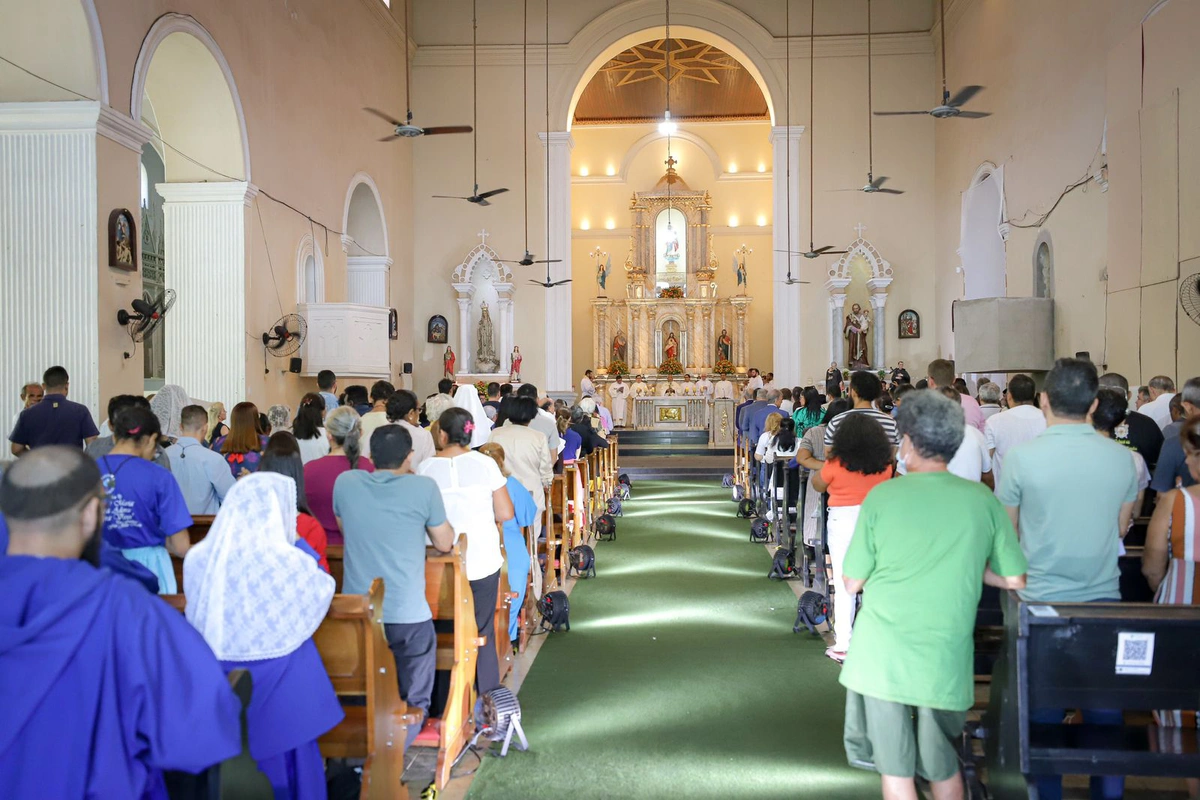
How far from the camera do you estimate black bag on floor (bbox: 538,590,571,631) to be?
21.4ft

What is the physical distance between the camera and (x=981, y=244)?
17875 mm

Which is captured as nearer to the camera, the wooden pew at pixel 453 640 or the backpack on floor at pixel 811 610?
the wooden pew at pixel 453 640

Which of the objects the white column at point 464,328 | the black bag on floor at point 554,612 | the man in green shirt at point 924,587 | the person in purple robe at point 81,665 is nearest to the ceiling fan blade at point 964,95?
the black bag on floor at point 554,612

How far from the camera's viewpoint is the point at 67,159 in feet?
29.4

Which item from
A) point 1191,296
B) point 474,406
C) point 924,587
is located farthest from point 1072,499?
point 1191,296

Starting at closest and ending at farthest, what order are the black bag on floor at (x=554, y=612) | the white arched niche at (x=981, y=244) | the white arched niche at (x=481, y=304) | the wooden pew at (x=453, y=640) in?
1. the wooden pew at (x=453, y=640)
2. the black bag on floor at (x=554, y=612)
3. the white arched niche at (x=981, y=244)
4. the white arched niche at (x=481, y=304)

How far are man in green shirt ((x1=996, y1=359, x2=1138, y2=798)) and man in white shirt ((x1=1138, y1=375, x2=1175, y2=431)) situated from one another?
3926mm

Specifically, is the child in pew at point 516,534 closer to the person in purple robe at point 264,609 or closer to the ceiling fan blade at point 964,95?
the person in purple robe at point 264,609

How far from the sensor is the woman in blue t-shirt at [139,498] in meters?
3.68

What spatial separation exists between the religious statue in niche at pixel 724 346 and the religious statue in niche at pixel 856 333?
17.6ft

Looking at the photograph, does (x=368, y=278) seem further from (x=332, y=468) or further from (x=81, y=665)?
(x=81, y=665)

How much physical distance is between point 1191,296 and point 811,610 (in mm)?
5239

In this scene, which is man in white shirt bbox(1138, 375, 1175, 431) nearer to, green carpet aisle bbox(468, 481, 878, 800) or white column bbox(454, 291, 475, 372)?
green carpet aisle bbox(468, 481, 878, 800)

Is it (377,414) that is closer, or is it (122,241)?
(377,414)
